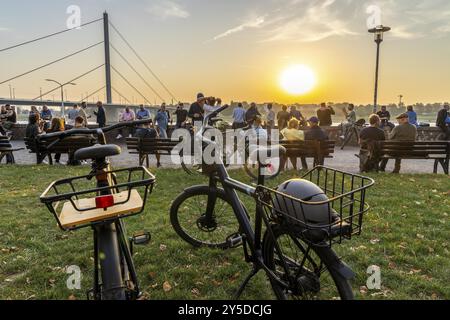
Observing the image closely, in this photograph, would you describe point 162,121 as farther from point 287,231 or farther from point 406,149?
point 287,231

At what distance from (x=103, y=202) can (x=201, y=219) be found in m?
1.70

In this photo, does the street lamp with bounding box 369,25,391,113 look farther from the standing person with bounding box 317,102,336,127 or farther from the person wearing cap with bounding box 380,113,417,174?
the person wearing cap with bounding box 380,113,417,174

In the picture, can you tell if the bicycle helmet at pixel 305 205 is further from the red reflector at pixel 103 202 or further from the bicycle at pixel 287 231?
the red reflector at pixel 103 202

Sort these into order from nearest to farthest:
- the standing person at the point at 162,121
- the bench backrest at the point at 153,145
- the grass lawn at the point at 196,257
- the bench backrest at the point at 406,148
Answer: the grass lawn at the point at 196,257, the bench backrest at the point at 406,148, the bench backrest at the point at 153,145, the standing person at the point at 162,121

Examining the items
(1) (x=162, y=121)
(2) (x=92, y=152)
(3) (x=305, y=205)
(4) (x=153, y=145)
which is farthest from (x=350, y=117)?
(2) (x=92, y=152)

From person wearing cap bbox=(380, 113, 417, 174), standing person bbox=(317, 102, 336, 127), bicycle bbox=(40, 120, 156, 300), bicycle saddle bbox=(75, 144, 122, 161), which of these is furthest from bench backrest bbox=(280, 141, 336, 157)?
standing person bbox=(317, 102, 336, 127)

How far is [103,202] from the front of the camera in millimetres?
2207

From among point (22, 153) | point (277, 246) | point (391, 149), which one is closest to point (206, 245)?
point (277, 246)

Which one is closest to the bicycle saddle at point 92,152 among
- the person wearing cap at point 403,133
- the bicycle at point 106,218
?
the bicycle at point 106,218

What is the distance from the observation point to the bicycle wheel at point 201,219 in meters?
3.72

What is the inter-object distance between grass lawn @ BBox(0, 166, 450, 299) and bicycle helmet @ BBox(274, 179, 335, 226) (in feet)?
3.76

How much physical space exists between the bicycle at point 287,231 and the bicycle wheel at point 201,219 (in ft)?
0.04
